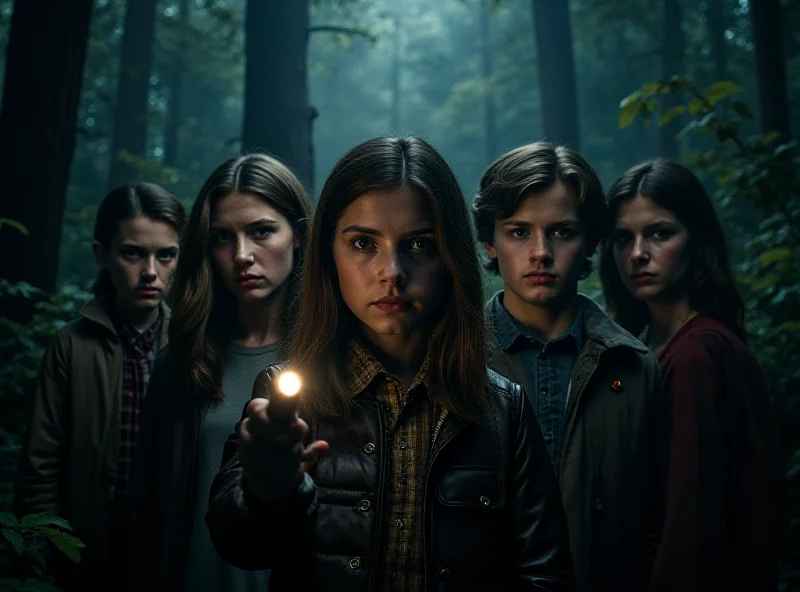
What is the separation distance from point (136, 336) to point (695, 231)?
3186 millimetres

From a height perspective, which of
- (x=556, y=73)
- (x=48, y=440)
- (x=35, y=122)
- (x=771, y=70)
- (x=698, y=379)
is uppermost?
(x=556, y=73)

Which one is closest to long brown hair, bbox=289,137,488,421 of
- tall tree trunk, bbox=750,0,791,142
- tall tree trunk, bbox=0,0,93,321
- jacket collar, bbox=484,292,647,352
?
jacket collar, bbox=484,292,647,352

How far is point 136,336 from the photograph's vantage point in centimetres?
437

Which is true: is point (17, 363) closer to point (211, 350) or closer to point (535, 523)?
point (211, 350)

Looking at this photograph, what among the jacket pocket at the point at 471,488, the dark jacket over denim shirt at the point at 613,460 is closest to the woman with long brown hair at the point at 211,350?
the dark jacket over denim shirt at the point at 613,460

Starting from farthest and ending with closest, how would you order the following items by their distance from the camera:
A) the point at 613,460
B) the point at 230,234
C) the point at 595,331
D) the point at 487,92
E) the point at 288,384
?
the point at 487,92, the point at 230,234, the point at 595,331, the point at 613,460, the point at 288,384

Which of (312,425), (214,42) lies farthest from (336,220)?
(214,42)

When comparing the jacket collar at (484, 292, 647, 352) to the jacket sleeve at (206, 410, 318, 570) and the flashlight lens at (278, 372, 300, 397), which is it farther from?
the flashlight lens at (278, 372, 300, 397)

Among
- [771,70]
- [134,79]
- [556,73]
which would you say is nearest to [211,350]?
[771,70]

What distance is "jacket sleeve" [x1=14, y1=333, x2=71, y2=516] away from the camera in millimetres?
3789

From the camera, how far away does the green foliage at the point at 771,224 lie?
536 centimetres

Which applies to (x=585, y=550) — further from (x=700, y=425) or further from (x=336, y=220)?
(x=336, y=220)

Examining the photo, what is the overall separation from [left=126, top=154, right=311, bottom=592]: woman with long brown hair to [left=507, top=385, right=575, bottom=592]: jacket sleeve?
1.24m

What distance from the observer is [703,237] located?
3904mm
